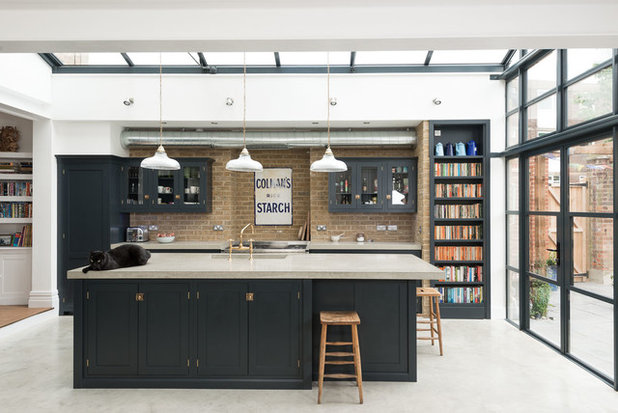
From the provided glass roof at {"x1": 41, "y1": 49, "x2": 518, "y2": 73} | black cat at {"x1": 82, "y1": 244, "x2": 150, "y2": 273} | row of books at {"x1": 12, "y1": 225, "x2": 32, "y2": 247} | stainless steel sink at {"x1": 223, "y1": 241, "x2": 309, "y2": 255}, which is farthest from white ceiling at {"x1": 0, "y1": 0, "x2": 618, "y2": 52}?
row of books at {"x1": 12, "y1": 225, "x2": 32, "y2": 247}

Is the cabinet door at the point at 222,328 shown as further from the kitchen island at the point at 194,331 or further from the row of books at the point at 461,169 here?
the row of books at the point at 461,169

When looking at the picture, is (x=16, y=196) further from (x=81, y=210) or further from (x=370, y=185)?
(x=370, y=185)

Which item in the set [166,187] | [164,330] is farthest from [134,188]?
[164,330]

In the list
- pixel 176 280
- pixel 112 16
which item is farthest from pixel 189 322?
pixel 112 16

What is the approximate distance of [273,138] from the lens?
6617mm

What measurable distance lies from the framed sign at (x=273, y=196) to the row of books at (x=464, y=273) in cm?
295

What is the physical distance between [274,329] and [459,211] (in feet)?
12.6

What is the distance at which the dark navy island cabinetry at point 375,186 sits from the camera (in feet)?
22.3

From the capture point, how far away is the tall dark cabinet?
6.48 m

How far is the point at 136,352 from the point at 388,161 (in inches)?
186

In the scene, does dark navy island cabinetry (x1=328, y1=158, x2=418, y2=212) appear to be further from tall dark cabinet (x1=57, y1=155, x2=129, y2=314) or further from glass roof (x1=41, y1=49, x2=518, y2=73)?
tall dark cabinet (x1=57, y1=155, x2=129, y2=314)

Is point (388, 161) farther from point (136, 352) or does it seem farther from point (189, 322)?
point (136, 352)

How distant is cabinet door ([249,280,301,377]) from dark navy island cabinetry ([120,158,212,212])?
3.53 meters

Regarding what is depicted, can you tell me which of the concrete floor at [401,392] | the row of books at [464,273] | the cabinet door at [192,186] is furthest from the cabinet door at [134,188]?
the row of books at [464,273]
